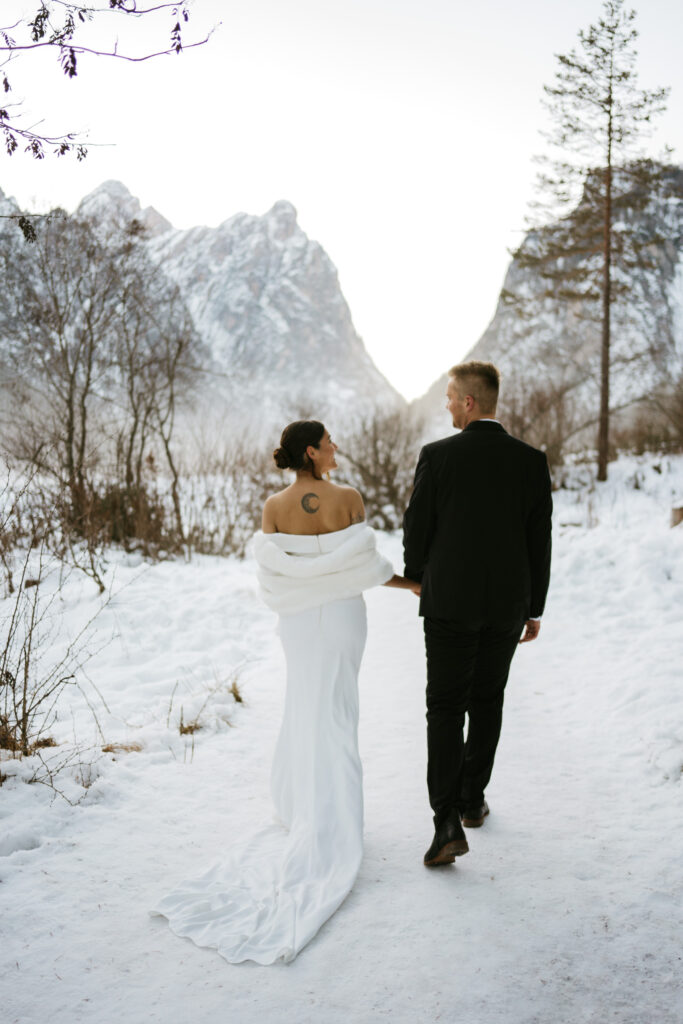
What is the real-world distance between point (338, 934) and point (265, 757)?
1.96 meters

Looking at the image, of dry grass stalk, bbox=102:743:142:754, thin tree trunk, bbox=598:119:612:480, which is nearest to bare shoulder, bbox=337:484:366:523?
dry grass stalk, bbox=102:743:142:754

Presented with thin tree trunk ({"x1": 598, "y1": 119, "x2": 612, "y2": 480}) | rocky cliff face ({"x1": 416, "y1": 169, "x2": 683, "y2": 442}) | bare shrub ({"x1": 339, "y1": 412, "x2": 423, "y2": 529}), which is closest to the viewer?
bare shrub ({"x1": 339, "y1": 412, "x2": 423, "y2": 529})

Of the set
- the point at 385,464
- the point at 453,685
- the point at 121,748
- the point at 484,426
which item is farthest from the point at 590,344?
the point at 453,685

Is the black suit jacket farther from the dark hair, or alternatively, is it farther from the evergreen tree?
the evergreen tree

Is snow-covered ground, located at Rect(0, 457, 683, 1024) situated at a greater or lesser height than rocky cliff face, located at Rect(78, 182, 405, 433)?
lesser

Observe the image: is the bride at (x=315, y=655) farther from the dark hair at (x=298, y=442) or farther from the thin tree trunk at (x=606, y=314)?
the thin tree trunk at (x=606, y=314)

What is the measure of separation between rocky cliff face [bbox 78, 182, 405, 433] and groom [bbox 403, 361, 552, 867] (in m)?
137

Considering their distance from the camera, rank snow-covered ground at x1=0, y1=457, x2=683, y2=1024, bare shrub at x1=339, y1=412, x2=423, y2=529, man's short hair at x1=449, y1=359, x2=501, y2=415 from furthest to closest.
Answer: bare shrub at x1=339, y1=412, x2=423, y2=529 < man's short hair at x1=449, y1=359, x2=501, y2=415 < snow-covered ground at x1=0, y1=457, x2=683, y2=1024

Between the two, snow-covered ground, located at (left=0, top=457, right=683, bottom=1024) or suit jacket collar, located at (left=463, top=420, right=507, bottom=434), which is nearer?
snow-covered ground, located at (left=0, top=457, right=683, bottom=1024)

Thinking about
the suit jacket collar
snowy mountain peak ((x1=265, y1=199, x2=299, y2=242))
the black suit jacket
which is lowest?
the black suit jacket

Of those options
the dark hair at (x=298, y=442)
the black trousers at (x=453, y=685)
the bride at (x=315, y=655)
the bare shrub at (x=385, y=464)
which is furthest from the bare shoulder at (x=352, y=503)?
the bare shrub at (x=385, y=464)

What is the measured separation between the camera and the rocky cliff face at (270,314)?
158 meters

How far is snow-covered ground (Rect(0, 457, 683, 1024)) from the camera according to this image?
238 centimetres

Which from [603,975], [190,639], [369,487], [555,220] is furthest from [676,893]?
[555,220]
